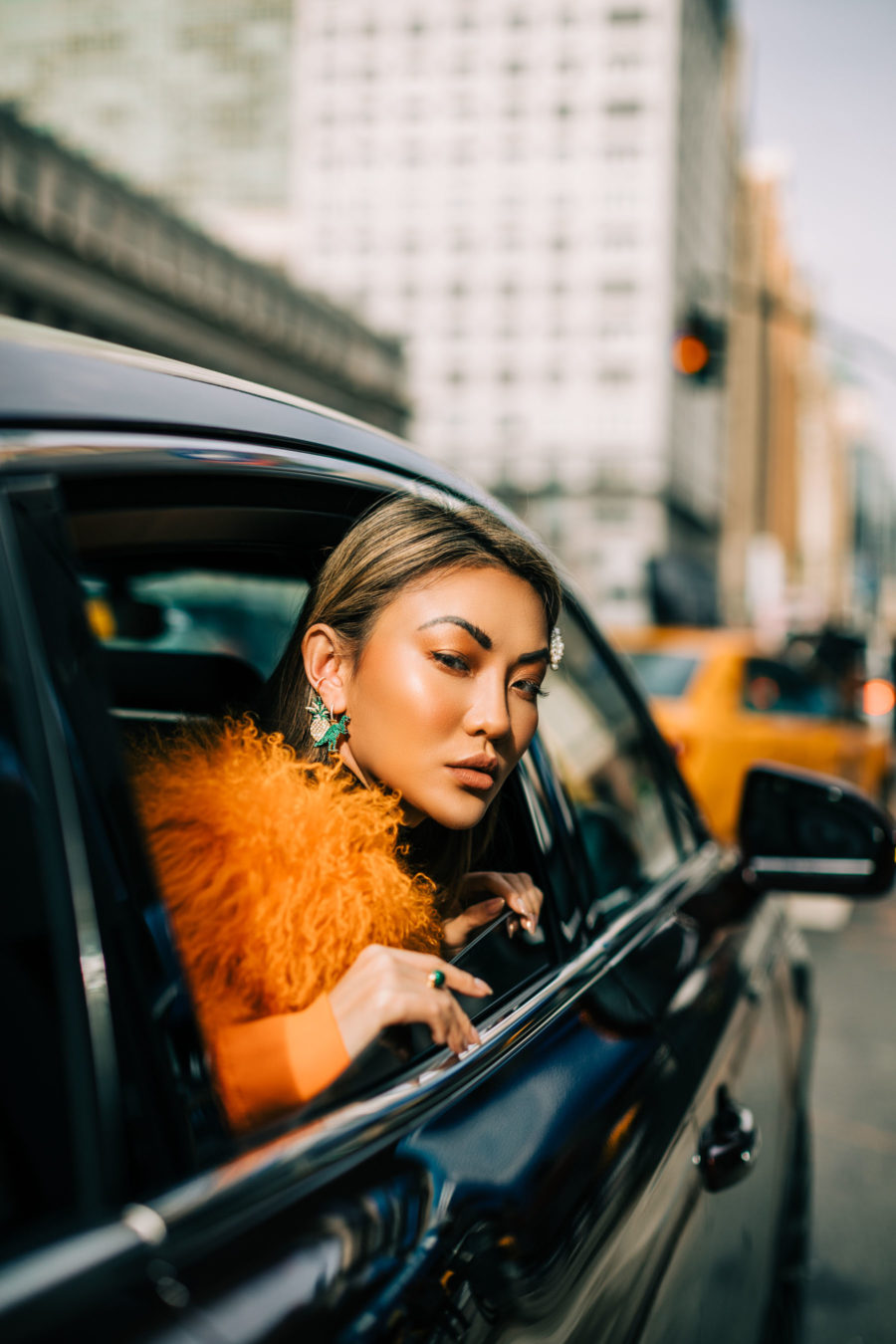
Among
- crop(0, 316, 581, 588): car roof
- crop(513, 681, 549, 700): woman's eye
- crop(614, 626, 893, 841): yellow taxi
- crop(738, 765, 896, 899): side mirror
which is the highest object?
crop(0, 316, 581, 588): car roof

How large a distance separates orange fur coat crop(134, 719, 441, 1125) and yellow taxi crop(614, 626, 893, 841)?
561 cm

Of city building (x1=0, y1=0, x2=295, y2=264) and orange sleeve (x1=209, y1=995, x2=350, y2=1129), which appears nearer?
orange sleeve (x1=209, y1=995, x2=350, y2=1129)

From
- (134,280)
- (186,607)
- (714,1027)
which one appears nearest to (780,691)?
(186,607)

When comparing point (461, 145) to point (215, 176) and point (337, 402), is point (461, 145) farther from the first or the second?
point (337, 402)

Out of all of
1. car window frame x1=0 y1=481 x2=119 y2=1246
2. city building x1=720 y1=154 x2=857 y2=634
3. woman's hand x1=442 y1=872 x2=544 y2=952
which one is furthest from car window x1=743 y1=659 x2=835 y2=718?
city building x1=720 y1=154 x2=857 y2=634

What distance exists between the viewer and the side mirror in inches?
91.4

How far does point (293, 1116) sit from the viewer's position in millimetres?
1026

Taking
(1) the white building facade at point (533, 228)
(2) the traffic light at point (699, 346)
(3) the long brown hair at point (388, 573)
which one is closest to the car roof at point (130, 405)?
(3) the long brown hair at point (388, 573)

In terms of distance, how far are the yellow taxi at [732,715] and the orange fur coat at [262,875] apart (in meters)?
5.61

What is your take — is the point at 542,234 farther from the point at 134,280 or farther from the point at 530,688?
the point at 530,688

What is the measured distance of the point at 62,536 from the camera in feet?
3.02

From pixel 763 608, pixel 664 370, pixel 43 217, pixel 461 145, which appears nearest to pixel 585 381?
pixel 664 370

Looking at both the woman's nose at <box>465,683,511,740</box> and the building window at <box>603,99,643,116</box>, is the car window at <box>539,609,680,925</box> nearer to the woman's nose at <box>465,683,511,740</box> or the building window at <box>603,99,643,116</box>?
the woman's nose at <box>465,683,511,740</box>

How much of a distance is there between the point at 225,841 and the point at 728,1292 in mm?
1265
